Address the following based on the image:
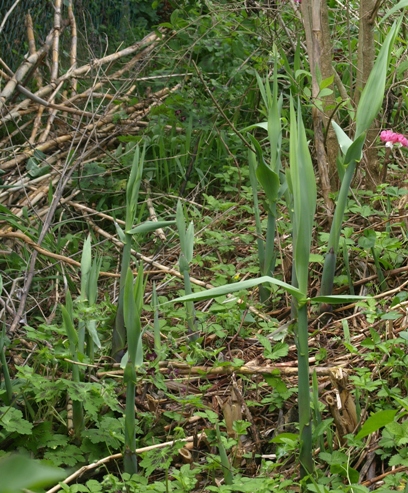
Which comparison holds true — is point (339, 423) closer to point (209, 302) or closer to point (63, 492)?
point (63, 492)

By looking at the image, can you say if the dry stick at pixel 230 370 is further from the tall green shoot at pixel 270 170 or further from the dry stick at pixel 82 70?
the dry stick at pixel 82 70

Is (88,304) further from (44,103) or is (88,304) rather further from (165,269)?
(44,103)

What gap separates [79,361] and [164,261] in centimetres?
119

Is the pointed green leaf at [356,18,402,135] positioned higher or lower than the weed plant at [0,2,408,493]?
higher

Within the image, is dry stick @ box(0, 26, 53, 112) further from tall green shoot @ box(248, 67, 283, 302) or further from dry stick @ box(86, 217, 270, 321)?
tall green shoot @ box(248, 67, 283, 302)

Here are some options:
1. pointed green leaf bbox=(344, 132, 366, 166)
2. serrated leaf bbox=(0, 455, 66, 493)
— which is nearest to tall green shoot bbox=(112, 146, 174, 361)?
pointed green leaf bbox=(344, 132, 366, 166)

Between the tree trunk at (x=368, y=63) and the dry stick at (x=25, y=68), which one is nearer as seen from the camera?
the tree trunk at (x=368, y=63)

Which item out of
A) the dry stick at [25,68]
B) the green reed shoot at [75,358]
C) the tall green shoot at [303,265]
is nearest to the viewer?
the tall green shoot at [303,265]

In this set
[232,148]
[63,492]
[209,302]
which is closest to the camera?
[63,492]

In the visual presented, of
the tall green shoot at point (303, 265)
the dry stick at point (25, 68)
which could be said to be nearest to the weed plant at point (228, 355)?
the tall green shoot at point (303, 265)

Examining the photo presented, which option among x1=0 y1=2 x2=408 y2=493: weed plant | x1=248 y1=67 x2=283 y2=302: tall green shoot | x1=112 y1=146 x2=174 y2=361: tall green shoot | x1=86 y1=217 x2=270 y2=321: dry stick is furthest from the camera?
x1=86 y1=217 x2=270 y2=321: dry stick

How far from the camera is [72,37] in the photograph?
4344 mm

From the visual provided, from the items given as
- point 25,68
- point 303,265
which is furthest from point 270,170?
point 25,68

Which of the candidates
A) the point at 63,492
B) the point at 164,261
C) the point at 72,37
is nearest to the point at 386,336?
the point at 63,492
